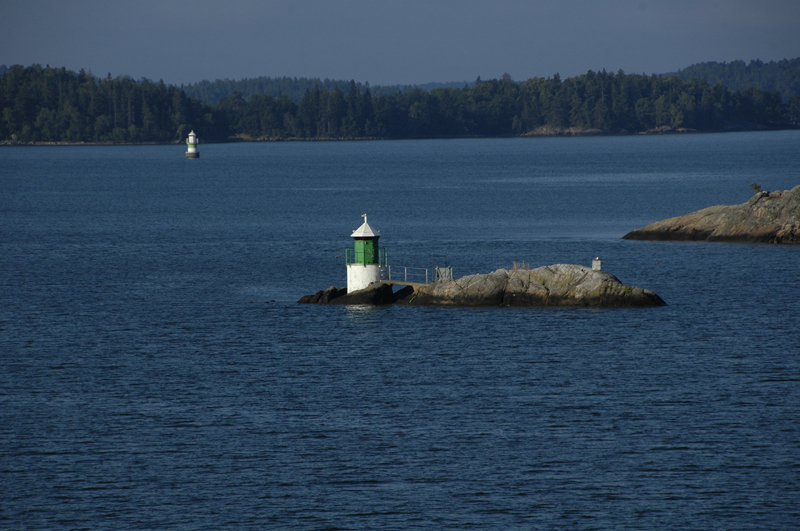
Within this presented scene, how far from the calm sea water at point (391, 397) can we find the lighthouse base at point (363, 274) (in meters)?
1.62

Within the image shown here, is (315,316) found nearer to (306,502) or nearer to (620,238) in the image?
(306,502)

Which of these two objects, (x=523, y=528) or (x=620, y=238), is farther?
(x=620, y=238)

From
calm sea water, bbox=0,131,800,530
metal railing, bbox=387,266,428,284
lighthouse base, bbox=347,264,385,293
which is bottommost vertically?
calm sea water, bbox=0,131,800,530

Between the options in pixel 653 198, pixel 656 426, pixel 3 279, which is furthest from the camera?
pixel 653 198

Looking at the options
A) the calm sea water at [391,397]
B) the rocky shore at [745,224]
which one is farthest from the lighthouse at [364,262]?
the rocky shore at [745,224]

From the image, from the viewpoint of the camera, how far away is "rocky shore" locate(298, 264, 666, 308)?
53125 millimetres

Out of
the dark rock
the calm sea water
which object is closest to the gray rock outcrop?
the calm sea water

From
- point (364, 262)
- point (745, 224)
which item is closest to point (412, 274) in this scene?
point (364, 262)

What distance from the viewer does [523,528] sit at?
26.6 meters

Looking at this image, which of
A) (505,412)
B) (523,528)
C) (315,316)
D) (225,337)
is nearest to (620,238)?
(315,316)

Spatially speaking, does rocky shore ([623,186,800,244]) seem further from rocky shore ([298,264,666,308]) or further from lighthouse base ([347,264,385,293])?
lighthouse base ([347,264,385,293])

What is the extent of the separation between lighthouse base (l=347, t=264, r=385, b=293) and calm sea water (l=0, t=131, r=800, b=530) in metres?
1.62

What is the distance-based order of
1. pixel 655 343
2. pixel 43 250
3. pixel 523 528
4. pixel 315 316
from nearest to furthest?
1. pixel 523 528
2. pixel 655 343
3. pixel 315 316
4. pixel 43 250

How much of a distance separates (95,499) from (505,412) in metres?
14.8
